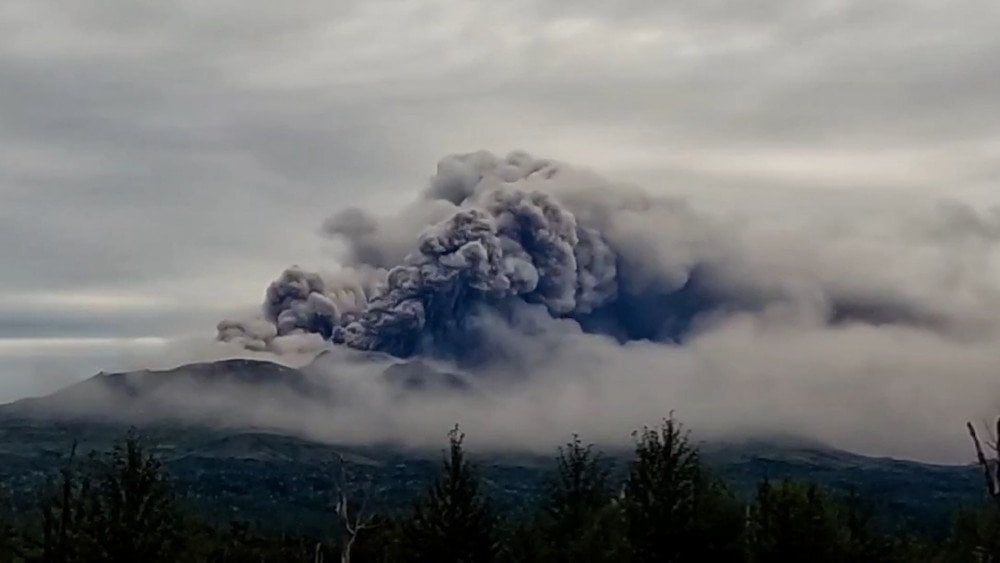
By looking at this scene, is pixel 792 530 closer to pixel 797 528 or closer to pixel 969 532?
pixel 797 528

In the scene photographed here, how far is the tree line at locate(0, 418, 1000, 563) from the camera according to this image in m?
38.6

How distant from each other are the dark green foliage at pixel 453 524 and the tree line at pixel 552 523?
4cm

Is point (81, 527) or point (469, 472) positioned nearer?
point (81, 527)

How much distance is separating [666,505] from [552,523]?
1383cm

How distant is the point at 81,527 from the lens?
1523 inches

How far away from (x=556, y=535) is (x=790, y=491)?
9.53 m

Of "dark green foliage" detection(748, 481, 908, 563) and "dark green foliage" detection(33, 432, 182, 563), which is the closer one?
"dark green foliage" detection(33, 432, 182, 563)

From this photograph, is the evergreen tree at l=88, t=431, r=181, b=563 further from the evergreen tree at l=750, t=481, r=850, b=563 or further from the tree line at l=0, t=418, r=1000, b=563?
the evergreen tree at l=750, t=481, r=850, b=563

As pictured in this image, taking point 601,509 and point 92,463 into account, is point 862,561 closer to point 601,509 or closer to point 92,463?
point 601,509

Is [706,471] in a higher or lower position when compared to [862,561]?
higher

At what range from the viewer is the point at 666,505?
131ft

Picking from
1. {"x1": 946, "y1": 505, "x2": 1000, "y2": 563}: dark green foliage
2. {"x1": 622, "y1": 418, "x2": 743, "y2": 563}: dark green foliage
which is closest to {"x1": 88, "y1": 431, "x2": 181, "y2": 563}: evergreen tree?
{"x1": 622, "y1": 418, "x2": 743, "y2": 563}: dark green foliage

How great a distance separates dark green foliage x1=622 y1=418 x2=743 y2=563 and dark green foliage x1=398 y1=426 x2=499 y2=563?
4.41m

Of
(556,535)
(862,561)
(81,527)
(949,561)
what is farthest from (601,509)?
(81,527)
